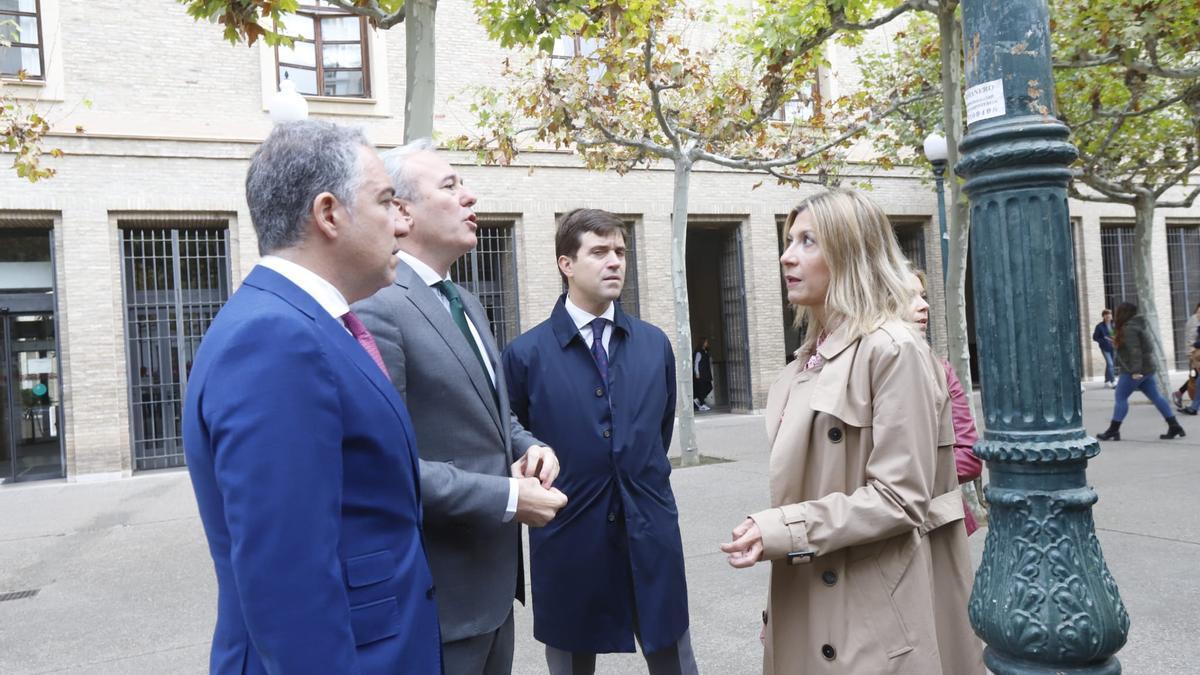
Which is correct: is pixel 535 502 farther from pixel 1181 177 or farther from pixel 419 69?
pixel 1181 177

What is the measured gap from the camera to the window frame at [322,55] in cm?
1530

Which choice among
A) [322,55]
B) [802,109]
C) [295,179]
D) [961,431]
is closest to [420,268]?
[295,179]

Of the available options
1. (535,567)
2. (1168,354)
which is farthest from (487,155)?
(1168,354)

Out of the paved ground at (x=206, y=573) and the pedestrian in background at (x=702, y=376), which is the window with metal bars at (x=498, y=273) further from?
the paved ground at (x=206, y=573)

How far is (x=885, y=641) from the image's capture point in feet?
7.22

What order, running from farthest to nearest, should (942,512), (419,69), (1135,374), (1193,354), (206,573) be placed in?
1. (1193,354)
2. (1135,374)
3. (206,573)
4. (419,69)
5. (942,512)

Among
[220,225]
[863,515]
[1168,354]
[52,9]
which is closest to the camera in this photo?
[863,515]

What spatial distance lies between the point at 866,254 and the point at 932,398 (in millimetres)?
436

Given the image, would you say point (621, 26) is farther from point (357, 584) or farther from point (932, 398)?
point (357, 584)

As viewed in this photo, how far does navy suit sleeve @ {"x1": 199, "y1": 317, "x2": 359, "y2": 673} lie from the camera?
147cm

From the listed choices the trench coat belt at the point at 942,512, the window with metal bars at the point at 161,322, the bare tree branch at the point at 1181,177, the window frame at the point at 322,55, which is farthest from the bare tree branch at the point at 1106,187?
the trench coat belt at the point at 942,512

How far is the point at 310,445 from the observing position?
4.97 ft

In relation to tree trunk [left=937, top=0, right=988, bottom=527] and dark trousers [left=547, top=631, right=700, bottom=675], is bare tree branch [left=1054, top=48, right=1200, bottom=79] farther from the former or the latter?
dark trousers [left=547, top=631, right=700, bottom=675]

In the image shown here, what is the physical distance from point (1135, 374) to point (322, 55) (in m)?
13.9
